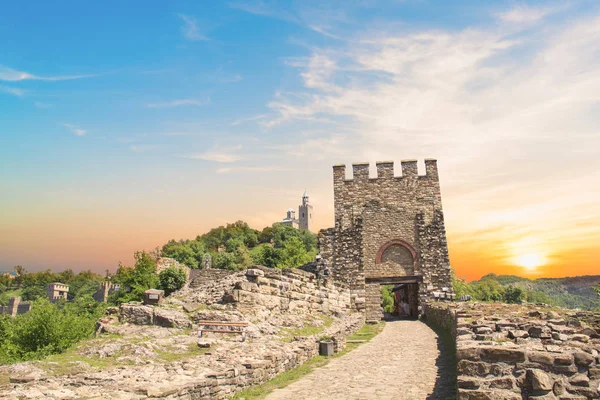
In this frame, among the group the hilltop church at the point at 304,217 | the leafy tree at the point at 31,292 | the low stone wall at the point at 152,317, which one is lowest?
the leafy tree at the point at 31,292

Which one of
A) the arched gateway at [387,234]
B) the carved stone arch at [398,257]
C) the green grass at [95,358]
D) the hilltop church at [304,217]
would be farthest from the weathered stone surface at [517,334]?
the hilltop church at [304,217]

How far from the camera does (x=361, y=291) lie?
22766 mm

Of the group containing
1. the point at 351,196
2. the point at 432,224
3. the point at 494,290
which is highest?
the point at 351,196

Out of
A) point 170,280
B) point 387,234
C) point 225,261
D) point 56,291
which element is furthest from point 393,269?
point 56,291

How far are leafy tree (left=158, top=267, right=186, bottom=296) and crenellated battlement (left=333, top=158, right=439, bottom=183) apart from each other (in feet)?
42.1

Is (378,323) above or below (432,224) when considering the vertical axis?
below

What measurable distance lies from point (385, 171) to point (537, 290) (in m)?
66.3

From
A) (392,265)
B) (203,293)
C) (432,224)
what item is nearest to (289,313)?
(203,293)

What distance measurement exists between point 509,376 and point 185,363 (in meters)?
5.13

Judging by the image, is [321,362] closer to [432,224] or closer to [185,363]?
[185,363]

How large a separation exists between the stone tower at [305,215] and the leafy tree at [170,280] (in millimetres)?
112352

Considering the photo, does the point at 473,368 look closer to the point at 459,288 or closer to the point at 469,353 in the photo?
the point at 469,353

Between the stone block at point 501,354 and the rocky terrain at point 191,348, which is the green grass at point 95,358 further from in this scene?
the stone block at point 501,354

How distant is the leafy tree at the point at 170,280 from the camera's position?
27.6 metres
